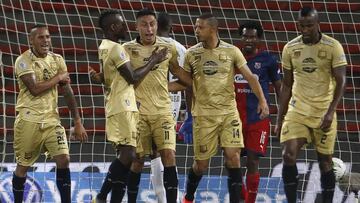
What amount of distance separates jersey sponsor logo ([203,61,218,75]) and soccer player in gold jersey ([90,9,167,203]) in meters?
0.54

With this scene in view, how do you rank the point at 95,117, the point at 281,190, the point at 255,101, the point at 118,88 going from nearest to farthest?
the point at 118,88 < the point at 255,101 < the point at 281,190 < the point at 95,117

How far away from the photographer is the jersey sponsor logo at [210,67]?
901 centimetres

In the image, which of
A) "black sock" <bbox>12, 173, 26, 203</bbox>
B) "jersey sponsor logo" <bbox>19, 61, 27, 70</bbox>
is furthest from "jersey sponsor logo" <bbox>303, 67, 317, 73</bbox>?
"black sock" <bbox>12, 173, 26, 203</bbox>

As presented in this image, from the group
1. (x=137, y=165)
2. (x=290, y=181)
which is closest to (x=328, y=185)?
(x=290, y=181)

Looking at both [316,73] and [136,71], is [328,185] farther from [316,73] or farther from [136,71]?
[136,71]

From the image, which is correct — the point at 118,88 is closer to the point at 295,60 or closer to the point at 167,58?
the point at 167,58

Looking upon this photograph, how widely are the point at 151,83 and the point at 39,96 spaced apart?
3.61 feet

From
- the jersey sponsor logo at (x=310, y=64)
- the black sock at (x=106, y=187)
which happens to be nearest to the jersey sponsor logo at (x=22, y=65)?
the black sock at (x=106, y=187)

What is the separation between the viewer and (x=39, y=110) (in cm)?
923

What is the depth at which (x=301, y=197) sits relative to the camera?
11.6 m

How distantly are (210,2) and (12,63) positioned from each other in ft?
8.85

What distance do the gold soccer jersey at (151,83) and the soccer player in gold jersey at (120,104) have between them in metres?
0.25

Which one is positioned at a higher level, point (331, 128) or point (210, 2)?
point (210, 2)

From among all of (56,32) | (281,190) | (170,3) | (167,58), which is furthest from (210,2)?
(167,58)
